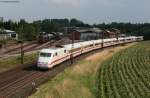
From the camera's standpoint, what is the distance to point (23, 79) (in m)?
45.9

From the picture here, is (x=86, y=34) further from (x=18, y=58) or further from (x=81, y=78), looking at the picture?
(x=81, y=78)

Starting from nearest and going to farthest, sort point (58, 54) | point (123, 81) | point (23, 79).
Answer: point (23, 79) → point (123, 81) → point (58, 54)

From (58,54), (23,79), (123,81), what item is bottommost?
(123,81)

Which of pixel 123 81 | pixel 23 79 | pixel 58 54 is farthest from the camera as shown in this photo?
pixel 58 54

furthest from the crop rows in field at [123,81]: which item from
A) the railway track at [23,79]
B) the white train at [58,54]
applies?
the railway track at [23,79]

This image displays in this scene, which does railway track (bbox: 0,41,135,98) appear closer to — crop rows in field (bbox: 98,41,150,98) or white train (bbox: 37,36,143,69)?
white train (bbox: 37,36,143,69)

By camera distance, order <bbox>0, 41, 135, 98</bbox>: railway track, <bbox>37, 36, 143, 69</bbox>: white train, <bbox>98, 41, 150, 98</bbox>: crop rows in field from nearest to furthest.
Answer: <bbox>0, 41, 135, 98</bbox>: railway track → <bbox>98, 41, 150, 98</bbox>: crop rows in field → <bbox>37, 36, 143, 69</bbox>: white train

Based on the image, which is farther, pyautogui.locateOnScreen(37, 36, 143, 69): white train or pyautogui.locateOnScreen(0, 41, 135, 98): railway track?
pyautogui.locateOnScreen(37, 36, 143, 69): white train

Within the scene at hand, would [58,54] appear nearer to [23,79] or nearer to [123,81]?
[23,79]

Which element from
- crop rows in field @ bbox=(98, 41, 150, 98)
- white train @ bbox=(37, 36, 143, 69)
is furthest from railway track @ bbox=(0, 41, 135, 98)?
crop rows in field @ bbox=(98, 41, 150, 98)

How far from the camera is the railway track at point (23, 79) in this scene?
1484 inches

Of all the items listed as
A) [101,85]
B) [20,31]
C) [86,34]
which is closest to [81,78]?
[101,85]

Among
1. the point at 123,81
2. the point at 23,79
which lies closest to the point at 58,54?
the point at 23,79

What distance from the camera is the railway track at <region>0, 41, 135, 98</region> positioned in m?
37.7
